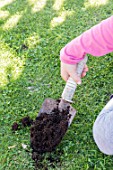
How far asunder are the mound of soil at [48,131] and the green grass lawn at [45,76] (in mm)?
73

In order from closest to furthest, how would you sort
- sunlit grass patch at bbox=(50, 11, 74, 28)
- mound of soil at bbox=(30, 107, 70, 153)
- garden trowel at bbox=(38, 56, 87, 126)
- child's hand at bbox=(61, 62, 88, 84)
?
child's hand at bbox=(61, 62, 88, 84) → garden trowel at bbox=(38, 56, 87, 126) → mound of soil at bbox=(30, 107, 70, 153) → sunlit grass patch at bbox=(50, 11, 74, 28)

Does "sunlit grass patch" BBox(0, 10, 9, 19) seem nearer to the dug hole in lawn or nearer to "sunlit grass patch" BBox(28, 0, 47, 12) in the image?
"sunlit grass patch" BBox(28, 0, 47, 12)

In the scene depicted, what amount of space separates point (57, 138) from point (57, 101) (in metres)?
0.31

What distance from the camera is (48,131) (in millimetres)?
2107

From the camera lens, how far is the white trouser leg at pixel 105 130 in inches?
71.5

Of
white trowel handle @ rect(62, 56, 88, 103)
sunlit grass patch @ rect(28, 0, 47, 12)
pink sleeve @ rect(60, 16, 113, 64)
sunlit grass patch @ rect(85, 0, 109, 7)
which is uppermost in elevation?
pink sleeve @ rect(60, 16, 113, 64)

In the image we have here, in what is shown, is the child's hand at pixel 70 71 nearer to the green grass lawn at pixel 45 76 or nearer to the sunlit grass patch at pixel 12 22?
the green grass lawn at pixel 45 76

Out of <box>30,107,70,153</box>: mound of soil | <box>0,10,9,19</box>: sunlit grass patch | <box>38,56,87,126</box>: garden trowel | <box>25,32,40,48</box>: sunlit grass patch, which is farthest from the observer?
<box>0,10,9,19</box>: sunlit grass patch

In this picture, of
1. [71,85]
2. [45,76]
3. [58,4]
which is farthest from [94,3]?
[71,85]

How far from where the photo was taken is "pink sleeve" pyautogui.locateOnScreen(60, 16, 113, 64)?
5.24 ft

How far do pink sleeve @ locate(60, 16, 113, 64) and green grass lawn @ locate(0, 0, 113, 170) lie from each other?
2.35 ft

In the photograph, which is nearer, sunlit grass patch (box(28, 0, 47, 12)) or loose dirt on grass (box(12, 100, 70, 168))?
loose dirt on grass (box(12, 100, 70, 168))

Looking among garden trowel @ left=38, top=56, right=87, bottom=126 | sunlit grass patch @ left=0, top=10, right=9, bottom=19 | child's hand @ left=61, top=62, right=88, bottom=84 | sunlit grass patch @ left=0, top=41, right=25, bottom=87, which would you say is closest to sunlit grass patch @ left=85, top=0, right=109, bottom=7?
sunlit grass patch @ left=0, top=10, right=9, bottom=19

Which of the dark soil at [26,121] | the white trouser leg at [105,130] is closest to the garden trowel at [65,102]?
the dark soil at [26,121]
